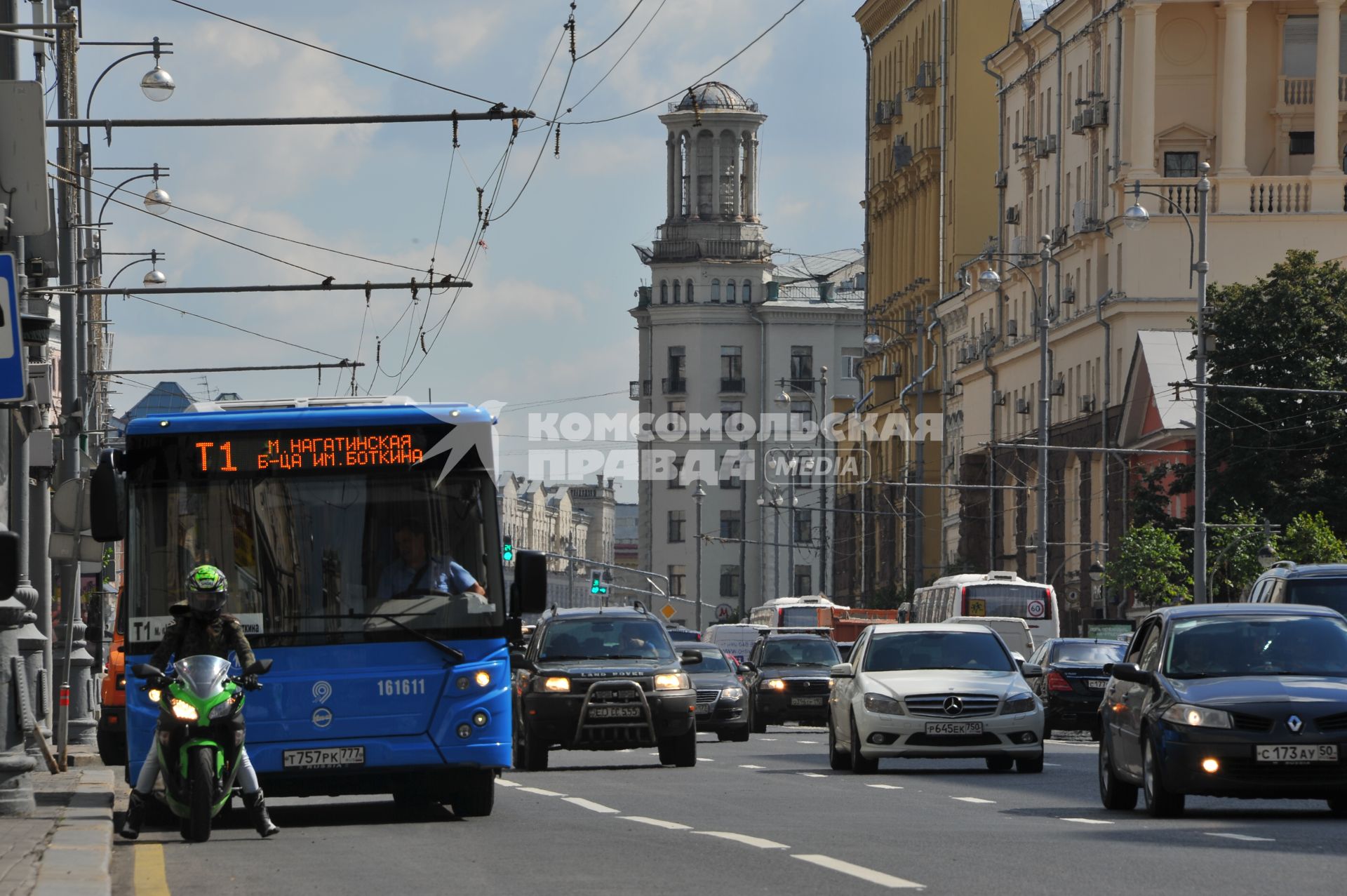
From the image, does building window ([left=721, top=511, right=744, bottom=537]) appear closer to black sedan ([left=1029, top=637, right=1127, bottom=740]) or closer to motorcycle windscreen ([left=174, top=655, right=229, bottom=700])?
black sedan ([left=1029, top=637, right=1127, bottom=740])

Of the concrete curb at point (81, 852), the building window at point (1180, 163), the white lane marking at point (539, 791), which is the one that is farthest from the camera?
the building window at point (1180, 163)

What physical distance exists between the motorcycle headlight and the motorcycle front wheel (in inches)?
6.9

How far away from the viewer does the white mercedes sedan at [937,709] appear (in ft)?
84.7

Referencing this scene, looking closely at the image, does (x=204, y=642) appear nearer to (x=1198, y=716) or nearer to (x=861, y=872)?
(x=861, y=872)

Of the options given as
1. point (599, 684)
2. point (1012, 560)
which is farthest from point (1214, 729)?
point (1012, 560)

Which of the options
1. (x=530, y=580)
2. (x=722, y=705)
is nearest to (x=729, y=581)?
(x=722, y=705)

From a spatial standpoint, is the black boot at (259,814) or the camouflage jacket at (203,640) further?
the black boot at (259,814)

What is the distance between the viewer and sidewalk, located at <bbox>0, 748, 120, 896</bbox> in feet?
40.8

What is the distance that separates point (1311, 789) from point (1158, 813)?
1045 mm

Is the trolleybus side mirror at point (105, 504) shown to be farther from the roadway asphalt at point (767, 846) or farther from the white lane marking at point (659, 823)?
the white lane marking at point (659, 823)

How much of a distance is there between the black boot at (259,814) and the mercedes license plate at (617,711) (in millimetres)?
11611

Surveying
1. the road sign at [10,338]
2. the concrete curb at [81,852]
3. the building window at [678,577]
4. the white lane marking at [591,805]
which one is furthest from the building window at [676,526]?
the road sign at [10,338]

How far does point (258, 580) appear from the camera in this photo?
17.7 meters

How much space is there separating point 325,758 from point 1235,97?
62502 millimetres
